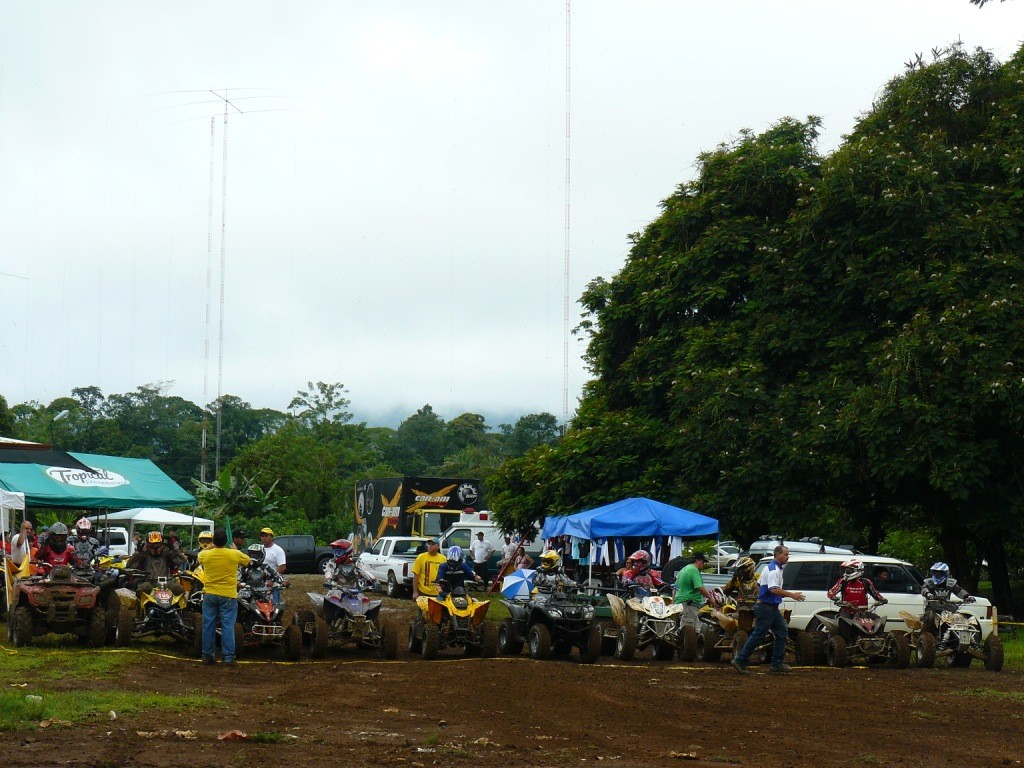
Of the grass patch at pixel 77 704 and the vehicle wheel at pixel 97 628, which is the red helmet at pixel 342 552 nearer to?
the vehicle wheel at pixel 97 628

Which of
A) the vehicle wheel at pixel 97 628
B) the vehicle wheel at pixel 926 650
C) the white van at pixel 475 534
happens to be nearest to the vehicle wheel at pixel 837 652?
the vehicle wheel at pixel 926 650

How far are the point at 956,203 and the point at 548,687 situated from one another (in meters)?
15.2

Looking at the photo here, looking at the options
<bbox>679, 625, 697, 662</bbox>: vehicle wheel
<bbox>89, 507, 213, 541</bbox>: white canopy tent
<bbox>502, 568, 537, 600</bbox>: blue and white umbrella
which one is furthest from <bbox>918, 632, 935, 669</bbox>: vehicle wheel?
<bbox>89, 507, 213, 541</bbox>: white canopy tent

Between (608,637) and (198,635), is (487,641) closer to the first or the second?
(608,637)

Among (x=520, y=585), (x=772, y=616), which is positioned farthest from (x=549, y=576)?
(x=772, y=616)

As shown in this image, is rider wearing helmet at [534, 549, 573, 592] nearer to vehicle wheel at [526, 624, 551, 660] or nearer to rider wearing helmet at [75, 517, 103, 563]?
vehicle wheel at [526, 624, 551, 660]

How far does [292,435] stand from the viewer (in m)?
72.9

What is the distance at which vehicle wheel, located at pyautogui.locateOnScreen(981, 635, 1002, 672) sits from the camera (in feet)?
56.0

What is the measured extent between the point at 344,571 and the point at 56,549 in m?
4.61

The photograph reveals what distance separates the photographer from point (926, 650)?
1711 centimetres

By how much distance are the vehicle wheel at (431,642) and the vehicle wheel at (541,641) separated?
1.35 m

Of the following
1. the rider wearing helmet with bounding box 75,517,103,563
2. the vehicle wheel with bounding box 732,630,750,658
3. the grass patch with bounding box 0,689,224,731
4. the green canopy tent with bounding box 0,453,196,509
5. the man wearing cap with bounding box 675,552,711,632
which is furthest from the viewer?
the green canopy tent with bounding box 0,453,196,509

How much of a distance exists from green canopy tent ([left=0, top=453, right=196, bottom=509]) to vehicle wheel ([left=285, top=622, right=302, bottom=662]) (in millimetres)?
6985

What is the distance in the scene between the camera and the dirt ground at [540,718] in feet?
29.4
